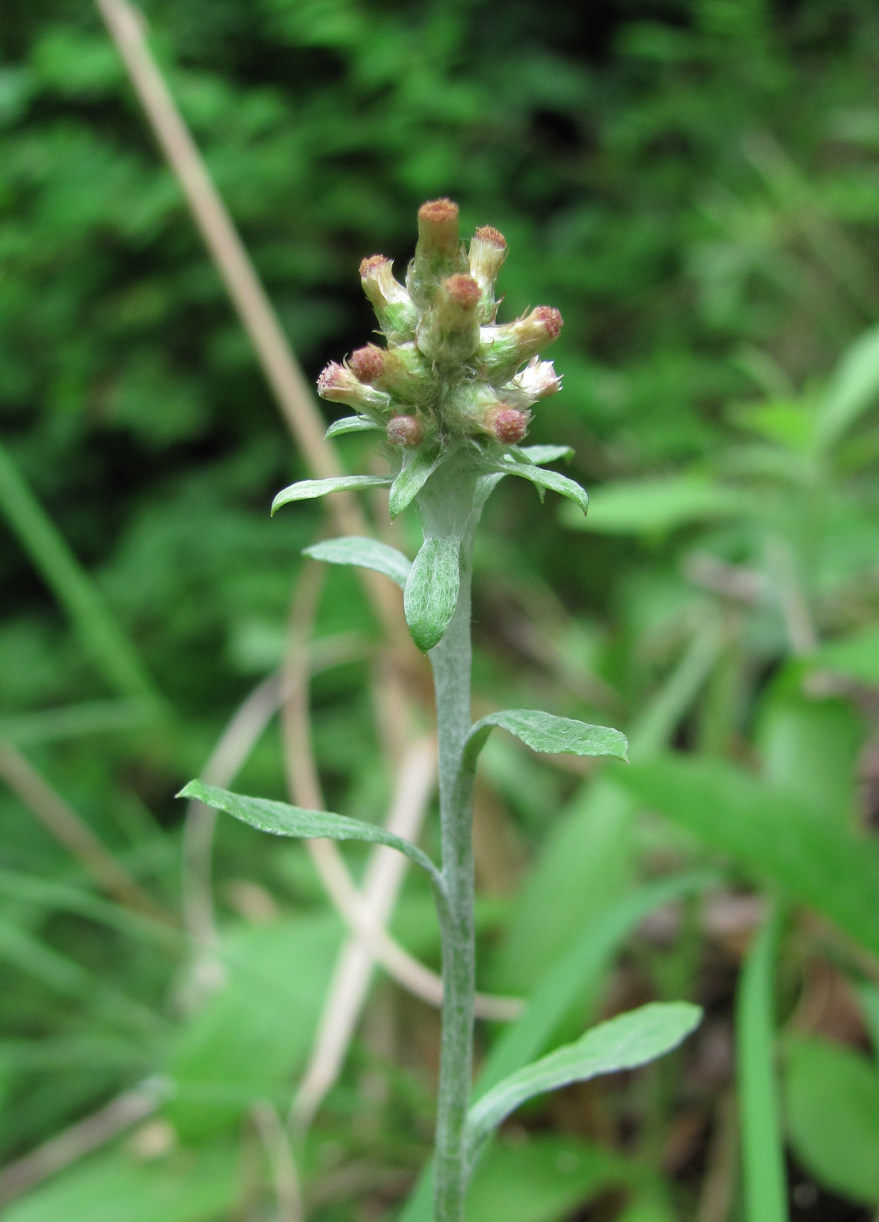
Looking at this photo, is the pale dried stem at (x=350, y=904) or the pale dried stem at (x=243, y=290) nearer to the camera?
the pale dried stem at (x=350, y=904)

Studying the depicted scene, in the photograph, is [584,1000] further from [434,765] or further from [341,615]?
[341,615]

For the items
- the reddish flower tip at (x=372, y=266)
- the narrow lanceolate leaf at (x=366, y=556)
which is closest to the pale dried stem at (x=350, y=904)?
the narrow lanceolate leaf at (x=366, y=556)

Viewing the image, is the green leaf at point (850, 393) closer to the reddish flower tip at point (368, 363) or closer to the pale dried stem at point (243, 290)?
the pale dried stem at point (243, 290)

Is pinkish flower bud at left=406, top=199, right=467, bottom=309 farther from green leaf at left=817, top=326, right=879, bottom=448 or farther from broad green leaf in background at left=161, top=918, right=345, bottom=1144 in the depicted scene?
green leaf at left=817, top=326, right=879, bottom=448

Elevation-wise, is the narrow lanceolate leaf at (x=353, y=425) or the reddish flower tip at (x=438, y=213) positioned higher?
the reddish flower tip at (x=438, y=213)

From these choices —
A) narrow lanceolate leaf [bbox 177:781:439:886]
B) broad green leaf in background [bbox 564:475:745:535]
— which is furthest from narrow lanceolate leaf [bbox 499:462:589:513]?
broad green leaf in background [bbox 564:475:745:535]

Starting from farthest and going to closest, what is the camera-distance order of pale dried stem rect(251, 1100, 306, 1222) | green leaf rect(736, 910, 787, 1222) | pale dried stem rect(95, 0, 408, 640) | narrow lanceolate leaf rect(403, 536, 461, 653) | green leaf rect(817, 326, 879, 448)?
pale dried stem rect(95, 0, 408, 640), green leaf rect(817, 326, 879, 448), pale dried stem rect(251, 1100, 306, 1222), green leaf rect(736, 910, 787, 1222), narrow lanceolate leaf rect(403, 536, 461, 653)

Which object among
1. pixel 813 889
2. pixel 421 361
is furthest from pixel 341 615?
pixel 421 361

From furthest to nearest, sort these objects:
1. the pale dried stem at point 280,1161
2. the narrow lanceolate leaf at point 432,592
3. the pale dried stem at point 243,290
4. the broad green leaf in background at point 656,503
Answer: the pale dried stem at point 243,290 < the broad green leaf in background at point 656,503 < the pale dried stem at point 280,1161 < the narrow lanceolate leaf at point 432,592
